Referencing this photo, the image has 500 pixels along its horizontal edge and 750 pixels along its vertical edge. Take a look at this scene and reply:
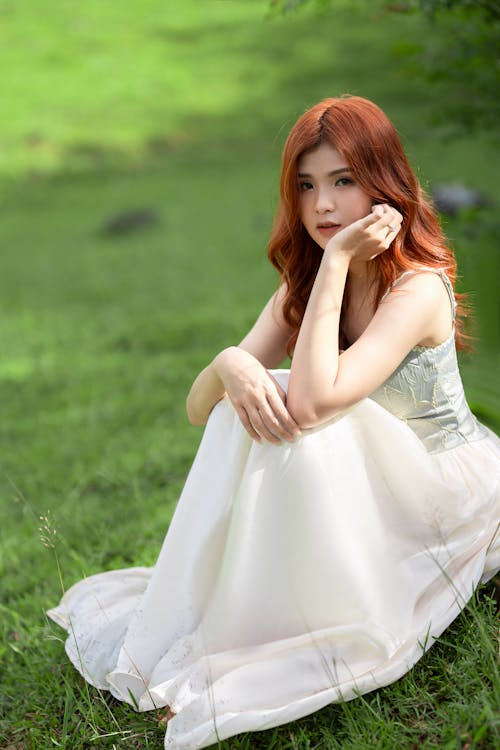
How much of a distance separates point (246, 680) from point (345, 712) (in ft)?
0.80

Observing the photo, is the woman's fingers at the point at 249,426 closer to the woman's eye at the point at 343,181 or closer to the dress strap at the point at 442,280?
the dress strap at the point at 442,280

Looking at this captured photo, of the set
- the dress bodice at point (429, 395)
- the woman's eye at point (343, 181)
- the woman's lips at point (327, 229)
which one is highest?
the woman's eye at point (343, 181)

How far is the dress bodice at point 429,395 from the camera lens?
2344 mm

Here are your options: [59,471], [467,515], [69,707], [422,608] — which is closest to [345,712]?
[422,608]

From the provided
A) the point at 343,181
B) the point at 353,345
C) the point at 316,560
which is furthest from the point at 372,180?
the point at 316,560

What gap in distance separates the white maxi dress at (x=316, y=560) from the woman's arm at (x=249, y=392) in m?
0.05

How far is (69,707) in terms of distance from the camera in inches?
100

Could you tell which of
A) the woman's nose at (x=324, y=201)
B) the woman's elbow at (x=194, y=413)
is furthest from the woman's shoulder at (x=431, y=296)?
the woman's elbow at (x=194, y=413)

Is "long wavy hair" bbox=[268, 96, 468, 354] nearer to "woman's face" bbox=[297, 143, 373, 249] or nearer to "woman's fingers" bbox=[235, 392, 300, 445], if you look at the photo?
"woman's face" bbox=[297, 143, 373, 249]

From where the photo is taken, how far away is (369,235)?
7.19 ft

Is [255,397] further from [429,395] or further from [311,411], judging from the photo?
[429,395]

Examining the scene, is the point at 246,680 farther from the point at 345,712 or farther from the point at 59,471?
the point at 59,471

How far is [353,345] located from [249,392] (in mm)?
282

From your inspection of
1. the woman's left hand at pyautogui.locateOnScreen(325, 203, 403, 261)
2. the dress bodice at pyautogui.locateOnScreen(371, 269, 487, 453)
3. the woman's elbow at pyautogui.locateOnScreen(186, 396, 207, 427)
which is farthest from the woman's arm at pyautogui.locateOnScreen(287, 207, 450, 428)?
the woman's elbow at pyautogui.locateOnScreen(186, 396, 207, 427)
